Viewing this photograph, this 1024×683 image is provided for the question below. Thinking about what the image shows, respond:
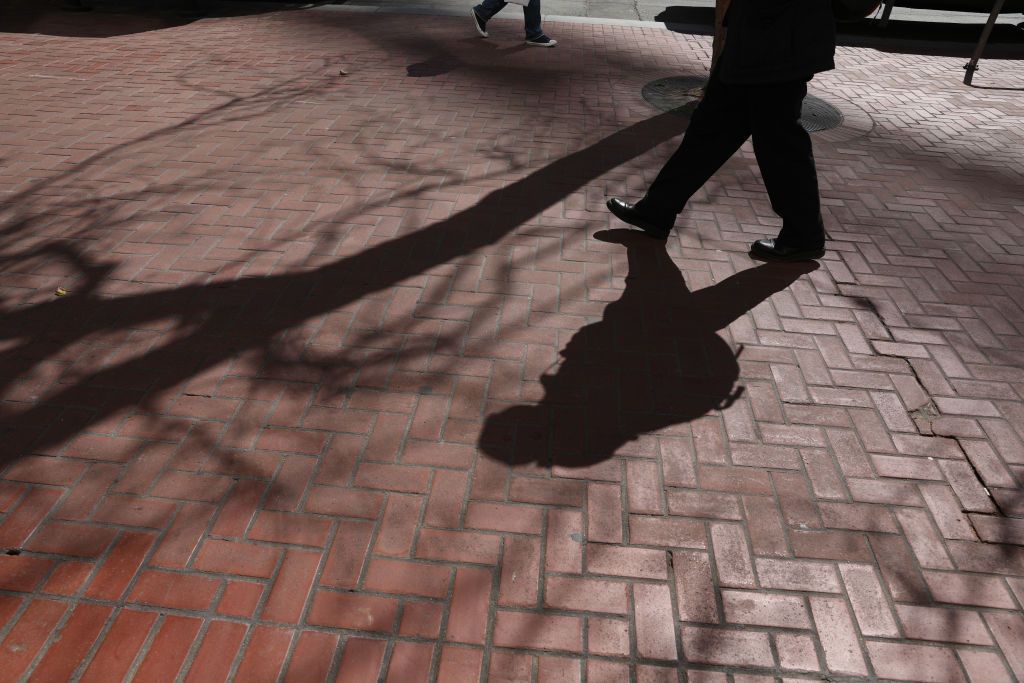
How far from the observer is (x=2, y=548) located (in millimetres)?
2275

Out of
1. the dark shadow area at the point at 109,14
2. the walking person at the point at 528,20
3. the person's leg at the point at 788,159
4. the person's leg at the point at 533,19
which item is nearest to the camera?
the person's leg at the point at 788,159

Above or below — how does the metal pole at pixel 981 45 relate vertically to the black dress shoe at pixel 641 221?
above

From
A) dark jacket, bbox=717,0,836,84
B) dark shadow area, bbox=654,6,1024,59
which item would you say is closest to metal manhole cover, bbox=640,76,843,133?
dark shadow area, bbox=654,6,1024,59

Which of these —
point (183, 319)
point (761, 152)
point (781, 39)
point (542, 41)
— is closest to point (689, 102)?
point (542, 41)

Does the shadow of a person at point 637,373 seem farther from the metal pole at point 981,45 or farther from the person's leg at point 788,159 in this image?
the metal pole at point 981,45

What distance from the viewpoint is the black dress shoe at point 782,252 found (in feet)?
12.9

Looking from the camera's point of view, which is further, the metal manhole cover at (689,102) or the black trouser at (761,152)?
the metal manhole cover at (689,102)

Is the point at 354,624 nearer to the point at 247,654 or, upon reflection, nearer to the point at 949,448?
the point at 247,654

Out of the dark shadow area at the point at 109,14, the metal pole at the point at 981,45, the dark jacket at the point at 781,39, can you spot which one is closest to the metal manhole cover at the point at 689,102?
the metal pole at the point at 981,45

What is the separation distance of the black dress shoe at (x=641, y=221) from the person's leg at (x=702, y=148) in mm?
32

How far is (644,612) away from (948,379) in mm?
2058

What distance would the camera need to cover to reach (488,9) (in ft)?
27.5

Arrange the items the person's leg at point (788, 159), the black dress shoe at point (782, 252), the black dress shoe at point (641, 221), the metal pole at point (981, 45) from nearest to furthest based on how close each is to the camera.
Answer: the person's leg at point (788, 159) < the black dress shoe at point (782, 252) < the black dress shoe at point (641, 221) < the metal pole at point (981, 45)

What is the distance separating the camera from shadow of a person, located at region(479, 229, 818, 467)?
2.76 m
